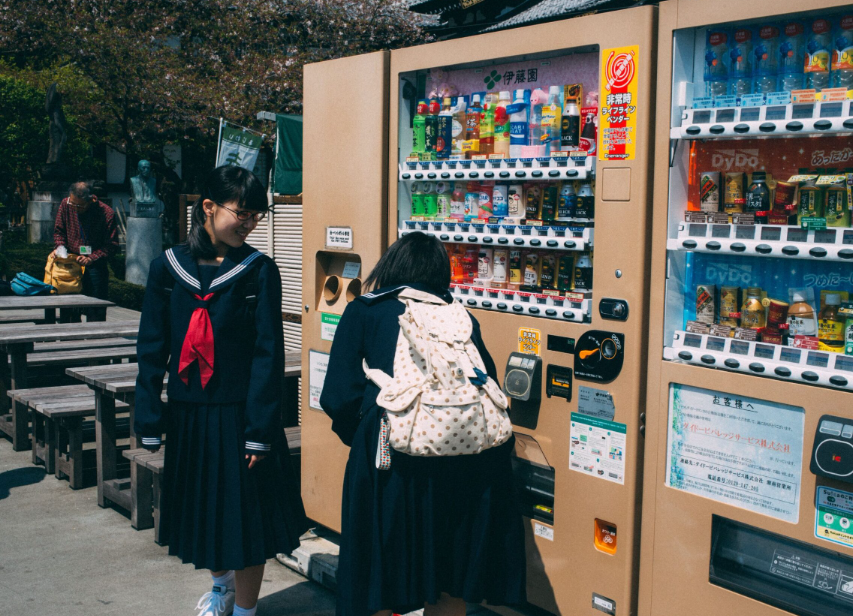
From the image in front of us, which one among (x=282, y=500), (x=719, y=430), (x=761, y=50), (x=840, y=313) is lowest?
(x=282, y=500)

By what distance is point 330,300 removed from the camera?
3857mm

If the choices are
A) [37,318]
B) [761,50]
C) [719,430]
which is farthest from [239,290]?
[37,318]

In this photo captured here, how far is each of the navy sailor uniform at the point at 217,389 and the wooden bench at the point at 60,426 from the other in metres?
2.03

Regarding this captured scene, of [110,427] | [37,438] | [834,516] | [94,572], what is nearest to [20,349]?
[37,438]

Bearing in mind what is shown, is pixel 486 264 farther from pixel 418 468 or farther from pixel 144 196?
pixel 144 196

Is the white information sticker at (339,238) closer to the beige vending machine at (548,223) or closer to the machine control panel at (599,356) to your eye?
the beige vending machine at (548,223)

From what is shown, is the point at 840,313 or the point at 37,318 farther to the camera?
the point at 37,318

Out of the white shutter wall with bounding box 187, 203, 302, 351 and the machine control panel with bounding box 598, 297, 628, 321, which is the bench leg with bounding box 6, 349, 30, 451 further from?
the machine control panel with bounding box 598, 297, 628, 321

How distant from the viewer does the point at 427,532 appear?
8.14 ft

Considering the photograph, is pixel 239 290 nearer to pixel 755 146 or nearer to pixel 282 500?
pixel 282 500

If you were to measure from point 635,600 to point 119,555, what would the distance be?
2.58 m

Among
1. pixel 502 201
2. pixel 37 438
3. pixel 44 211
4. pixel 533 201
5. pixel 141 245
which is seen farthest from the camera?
pixel 44 211

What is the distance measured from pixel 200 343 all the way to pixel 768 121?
201 centimetres

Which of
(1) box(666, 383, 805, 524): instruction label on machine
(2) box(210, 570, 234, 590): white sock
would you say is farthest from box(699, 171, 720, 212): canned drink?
(2) box(210, 570, 234, 590): white sock
